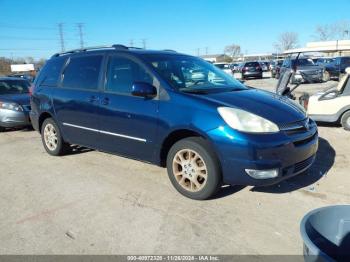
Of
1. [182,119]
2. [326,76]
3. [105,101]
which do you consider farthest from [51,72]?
[326,76]

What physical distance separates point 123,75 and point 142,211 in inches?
77.2

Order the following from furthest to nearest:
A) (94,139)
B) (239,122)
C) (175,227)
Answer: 1. (94,139)
2. (239,122)
3. (175,227)

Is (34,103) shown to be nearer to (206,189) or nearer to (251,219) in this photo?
(206,189)

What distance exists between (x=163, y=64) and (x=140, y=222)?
2179mm

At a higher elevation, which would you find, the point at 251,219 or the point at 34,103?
the point at 34,103

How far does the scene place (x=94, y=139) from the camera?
5.50 metres

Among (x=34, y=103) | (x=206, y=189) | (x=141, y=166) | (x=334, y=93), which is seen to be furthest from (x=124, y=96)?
(x=334, y=93)

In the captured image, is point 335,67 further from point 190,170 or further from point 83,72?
point 190,170

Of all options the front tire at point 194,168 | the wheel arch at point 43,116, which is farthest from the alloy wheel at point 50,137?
the front tire at point 194,168

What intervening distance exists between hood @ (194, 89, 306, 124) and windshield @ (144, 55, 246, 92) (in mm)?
328

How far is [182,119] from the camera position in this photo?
4234mm

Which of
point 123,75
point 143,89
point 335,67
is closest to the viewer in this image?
point 143,89

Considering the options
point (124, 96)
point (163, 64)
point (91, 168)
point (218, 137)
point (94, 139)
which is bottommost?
point (91, 168)

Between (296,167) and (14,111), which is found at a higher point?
(296,167)
